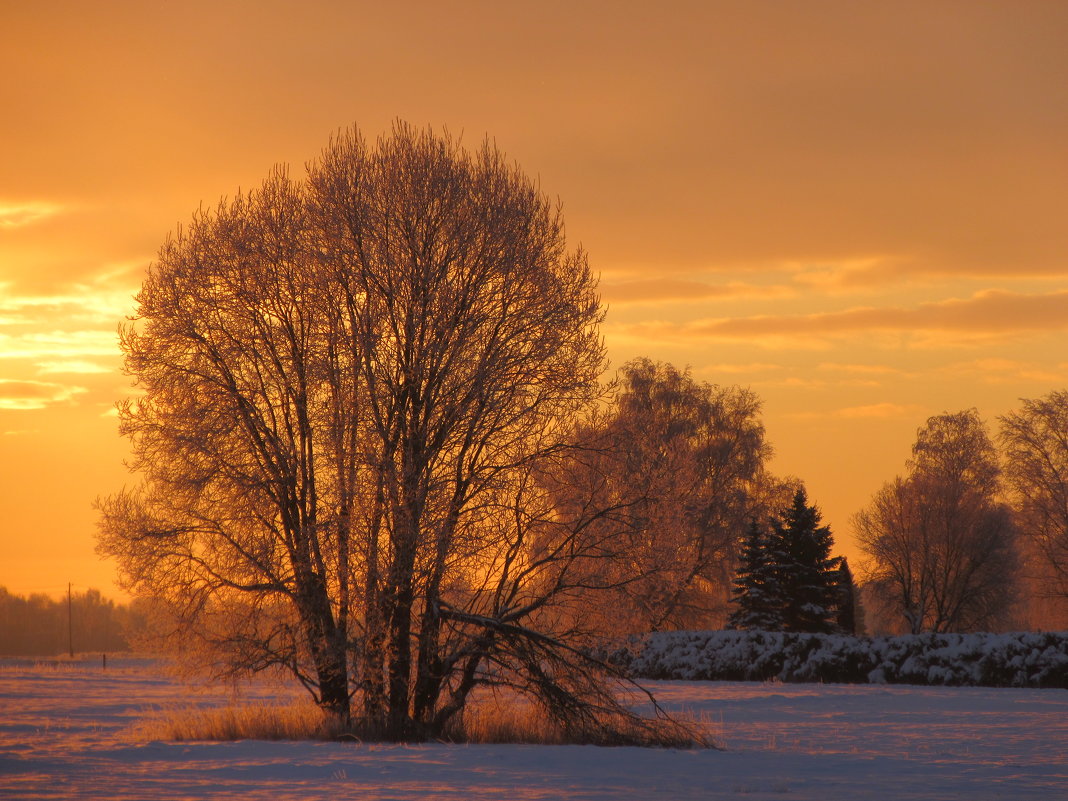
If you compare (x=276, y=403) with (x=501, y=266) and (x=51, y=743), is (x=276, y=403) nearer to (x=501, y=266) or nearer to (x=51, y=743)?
(x=501, y=266)

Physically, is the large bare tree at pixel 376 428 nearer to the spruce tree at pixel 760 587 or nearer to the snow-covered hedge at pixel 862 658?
the snow-covered hedge at pixel 862 658

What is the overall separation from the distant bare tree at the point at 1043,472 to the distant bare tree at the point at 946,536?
53.9 inches

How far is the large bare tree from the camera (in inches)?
696

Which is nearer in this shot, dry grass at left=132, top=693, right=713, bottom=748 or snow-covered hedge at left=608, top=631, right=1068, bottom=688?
dry grass at left=132, top=693, right=713, bottom=748

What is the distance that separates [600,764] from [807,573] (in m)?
32.4

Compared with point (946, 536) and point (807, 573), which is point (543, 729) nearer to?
point (807, 573)

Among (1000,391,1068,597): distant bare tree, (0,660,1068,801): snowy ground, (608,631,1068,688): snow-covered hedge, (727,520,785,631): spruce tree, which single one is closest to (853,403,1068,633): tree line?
(1000,391,1068,597): distant bare tree

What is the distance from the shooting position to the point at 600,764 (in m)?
15.0

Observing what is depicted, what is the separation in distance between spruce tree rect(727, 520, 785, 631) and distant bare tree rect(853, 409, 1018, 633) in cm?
1256

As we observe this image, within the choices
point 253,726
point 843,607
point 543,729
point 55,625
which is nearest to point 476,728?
point 543,729

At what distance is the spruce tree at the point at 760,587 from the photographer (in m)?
45.1

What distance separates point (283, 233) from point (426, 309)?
2895mm

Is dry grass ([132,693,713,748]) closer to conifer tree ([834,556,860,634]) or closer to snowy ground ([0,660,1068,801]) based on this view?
snowy ground ([0,660,1068,801])

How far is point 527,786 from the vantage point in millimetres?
12625
